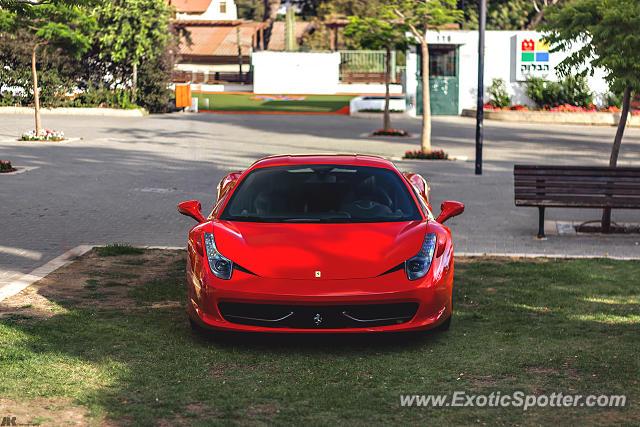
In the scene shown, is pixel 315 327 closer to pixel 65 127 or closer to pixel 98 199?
pixel 98 199

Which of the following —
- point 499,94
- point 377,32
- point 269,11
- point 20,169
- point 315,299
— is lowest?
point 20,169

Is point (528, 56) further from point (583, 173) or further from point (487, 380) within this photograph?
point (487, 380)

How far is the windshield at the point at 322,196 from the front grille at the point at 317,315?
1.05 metres

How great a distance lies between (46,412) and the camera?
555 centimetres

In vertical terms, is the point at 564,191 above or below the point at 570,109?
below

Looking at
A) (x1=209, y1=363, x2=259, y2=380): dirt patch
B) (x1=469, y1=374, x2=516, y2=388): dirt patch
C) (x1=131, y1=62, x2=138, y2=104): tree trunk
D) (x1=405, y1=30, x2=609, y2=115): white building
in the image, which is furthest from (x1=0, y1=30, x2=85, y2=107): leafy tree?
(x1=469, y1=374, x2=516, y2=388): dirt patch

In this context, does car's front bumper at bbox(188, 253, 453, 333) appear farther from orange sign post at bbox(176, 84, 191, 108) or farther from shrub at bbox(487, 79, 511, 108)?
orange sign post at bbox(176, 84, 191, 108)

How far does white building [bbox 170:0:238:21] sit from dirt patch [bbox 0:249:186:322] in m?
95.5

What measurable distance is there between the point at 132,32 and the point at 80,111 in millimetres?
4193

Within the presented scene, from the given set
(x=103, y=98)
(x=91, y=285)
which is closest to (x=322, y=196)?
(x=91, y=285)

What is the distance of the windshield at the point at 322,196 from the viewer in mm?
8008

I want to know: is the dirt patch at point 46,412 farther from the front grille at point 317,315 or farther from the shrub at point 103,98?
the shrub at point 103,98

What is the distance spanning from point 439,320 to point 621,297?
8.89 feet

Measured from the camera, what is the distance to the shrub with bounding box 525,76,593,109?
4012 centimetres
